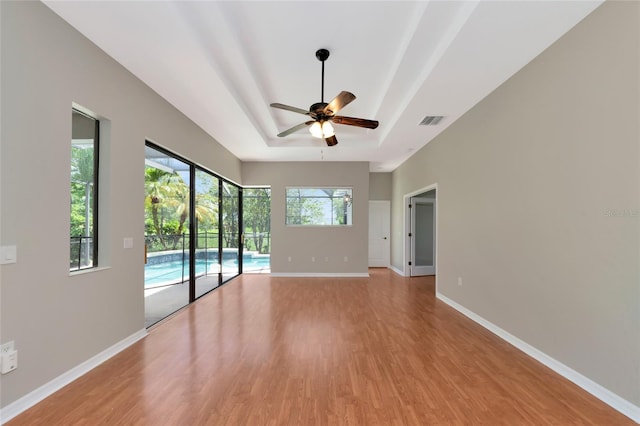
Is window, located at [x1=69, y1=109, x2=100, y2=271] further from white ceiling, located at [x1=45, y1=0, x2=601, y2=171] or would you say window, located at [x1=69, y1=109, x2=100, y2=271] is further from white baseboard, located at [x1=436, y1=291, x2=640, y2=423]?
white baseboard, located at [x1=436, y1=291, x2=640, y2=423]

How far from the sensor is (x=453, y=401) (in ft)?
6.77

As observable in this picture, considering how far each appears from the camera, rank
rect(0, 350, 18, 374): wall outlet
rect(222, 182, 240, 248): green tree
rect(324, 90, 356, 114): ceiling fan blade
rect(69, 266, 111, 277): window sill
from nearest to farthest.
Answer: rect(0, 350, 18, 374): wall outlet, rect(69, 266, 111, 277): window sill, rect(324, 90, 356, 114): ceiling fan blade, rect(222, 182, 240, 248): green tree

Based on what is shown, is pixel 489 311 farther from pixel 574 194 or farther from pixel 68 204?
pixel 68 204

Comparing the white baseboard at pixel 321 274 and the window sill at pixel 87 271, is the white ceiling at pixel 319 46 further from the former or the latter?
the white baseboard at pixel 321 274

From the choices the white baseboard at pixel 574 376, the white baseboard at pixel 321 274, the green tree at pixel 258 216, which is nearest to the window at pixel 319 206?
the green tree at pixel 258 216

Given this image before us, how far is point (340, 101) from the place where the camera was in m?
2.81

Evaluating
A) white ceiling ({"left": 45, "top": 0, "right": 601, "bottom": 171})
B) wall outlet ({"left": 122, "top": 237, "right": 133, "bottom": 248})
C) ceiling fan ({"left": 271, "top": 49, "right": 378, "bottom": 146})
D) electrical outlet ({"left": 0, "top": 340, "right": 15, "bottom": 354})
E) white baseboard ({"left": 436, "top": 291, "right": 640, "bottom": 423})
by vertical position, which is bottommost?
white baseboard ({"left": 436, "top": 291, "right": 640, "bottom": 423})

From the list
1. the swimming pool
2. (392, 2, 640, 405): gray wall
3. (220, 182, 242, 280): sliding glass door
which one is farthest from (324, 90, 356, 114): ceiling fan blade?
(220, 182, 242, 280): sliding glass door

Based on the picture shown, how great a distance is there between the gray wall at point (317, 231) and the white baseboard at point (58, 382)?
427cm

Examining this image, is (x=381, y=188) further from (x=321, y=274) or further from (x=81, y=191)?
(x=81, y=191)

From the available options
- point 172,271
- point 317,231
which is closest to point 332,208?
point 317,231

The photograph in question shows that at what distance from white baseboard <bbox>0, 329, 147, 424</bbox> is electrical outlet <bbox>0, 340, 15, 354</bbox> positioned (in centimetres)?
35

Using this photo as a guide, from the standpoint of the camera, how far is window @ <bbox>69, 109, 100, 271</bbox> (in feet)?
8.11

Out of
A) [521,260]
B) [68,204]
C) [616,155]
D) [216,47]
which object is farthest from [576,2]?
[68,204]
